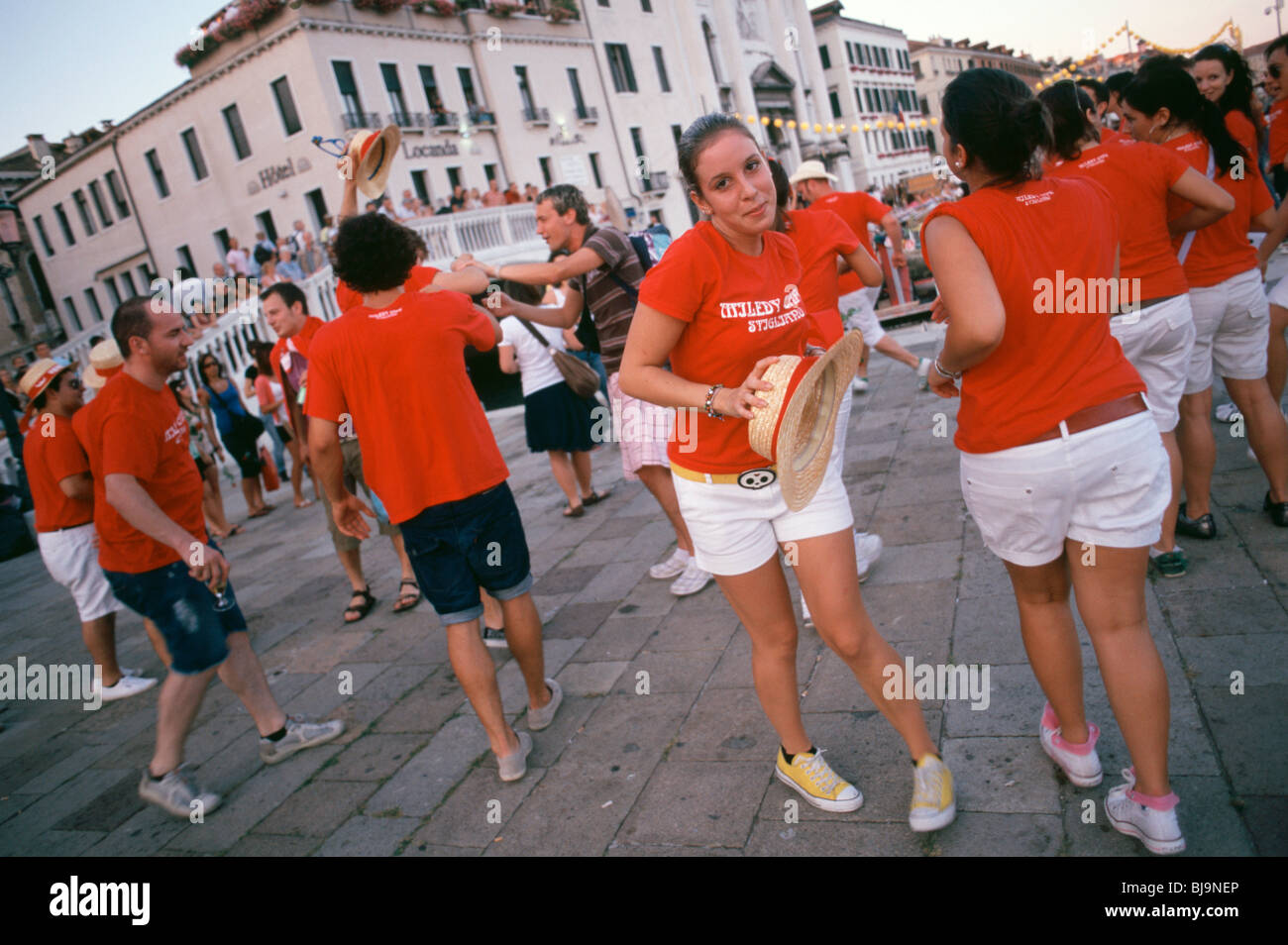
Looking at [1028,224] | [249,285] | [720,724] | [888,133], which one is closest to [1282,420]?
[1028,224]

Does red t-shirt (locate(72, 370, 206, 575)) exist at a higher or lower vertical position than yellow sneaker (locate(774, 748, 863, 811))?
higher

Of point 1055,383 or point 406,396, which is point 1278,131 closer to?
point 1055,383

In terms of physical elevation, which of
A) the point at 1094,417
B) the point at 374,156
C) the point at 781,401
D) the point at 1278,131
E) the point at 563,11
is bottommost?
the point at 1094,417

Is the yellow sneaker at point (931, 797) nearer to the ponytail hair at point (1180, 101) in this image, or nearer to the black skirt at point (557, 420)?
the ponytail hair at point (1180, 101)

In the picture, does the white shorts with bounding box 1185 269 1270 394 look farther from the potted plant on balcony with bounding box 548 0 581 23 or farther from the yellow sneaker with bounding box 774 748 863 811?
the potted plant on balcony with bounding box 548 0 581 23

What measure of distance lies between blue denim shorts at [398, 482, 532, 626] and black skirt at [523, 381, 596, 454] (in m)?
3.08

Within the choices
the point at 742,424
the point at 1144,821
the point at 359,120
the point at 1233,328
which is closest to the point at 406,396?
the point at 742,424

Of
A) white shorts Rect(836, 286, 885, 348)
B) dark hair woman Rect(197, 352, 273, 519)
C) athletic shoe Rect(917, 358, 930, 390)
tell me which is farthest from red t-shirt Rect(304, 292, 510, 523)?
dark hair woman Rect(197, 352, 273, 519)

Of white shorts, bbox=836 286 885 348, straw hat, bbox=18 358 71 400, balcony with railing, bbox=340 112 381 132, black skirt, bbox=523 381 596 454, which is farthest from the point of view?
balcony with railing, bbox=340 112 381 132

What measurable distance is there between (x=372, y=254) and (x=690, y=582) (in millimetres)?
2410

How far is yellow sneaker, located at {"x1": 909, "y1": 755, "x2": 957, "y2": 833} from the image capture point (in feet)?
7.57

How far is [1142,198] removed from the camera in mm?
3045
